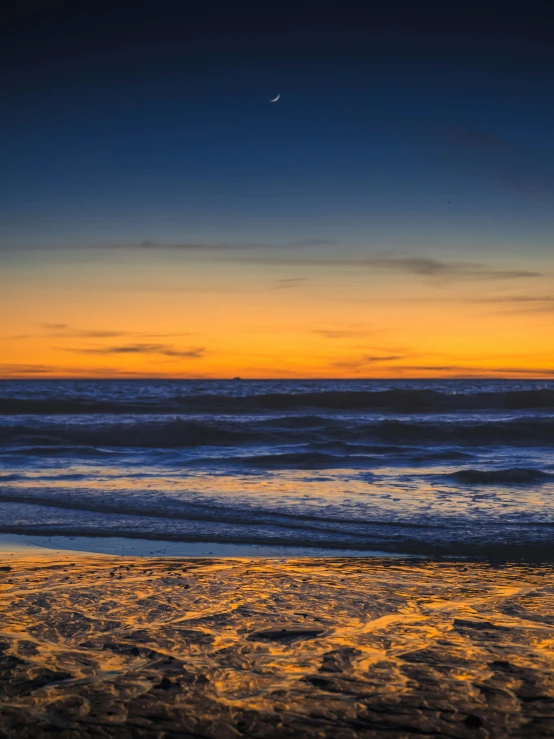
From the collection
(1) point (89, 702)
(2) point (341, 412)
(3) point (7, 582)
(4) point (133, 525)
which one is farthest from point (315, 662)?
(2) point (341, 412)

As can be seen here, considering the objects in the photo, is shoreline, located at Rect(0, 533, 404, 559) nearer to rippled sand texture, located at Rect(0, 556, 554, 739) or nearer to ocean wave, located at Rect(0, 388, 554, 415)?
rippled sand texture, located at Rect(0, 556, 554, 739)

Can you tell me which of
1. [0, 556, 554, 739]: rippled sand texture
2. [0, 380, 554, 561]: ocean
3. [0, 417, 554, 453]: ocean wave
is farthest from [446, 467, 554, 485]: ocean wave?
[0, 417, 554, 453]: ocean wave

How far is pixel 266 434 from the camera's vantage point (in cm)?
2511

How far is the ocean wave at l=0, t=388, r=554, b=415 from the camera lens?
131ft

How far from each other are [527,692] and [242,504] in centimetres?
667


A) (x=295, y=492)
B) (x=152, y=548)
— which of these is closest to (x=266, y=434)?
(x=295, y=492)

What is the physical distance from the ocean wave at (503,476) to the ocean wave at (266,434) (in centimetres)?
863

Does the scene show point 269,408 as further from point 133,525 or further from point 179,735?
point 179,735

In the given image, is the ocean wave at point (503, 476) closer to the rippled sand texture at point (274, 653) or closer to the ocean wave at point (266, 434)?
the rippled sand texture at point (274, 653)

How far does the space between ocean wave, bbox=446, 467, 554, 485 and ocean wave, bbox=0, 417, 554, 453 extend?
28.3ft

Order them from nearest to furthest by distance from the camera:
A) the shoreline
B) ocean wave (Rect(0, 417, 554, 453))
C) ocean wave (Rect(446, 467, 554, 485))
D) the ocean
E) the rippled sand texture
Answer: the rippled sand texture, the shoreline, the ocean, ocean wave (Rect(446, 467, 554, 485)), ocean wave (Rect(0, 417, 554, 453))

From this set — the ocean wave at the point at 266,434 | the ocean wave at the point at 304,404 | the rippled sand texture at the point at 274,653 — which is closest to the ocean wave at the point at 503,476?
the rippled sand texture at the point at 274,653

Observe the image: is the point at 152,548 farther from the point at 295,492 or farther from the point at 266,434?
the point at 266,434

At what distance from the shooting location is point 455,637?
164 inches
